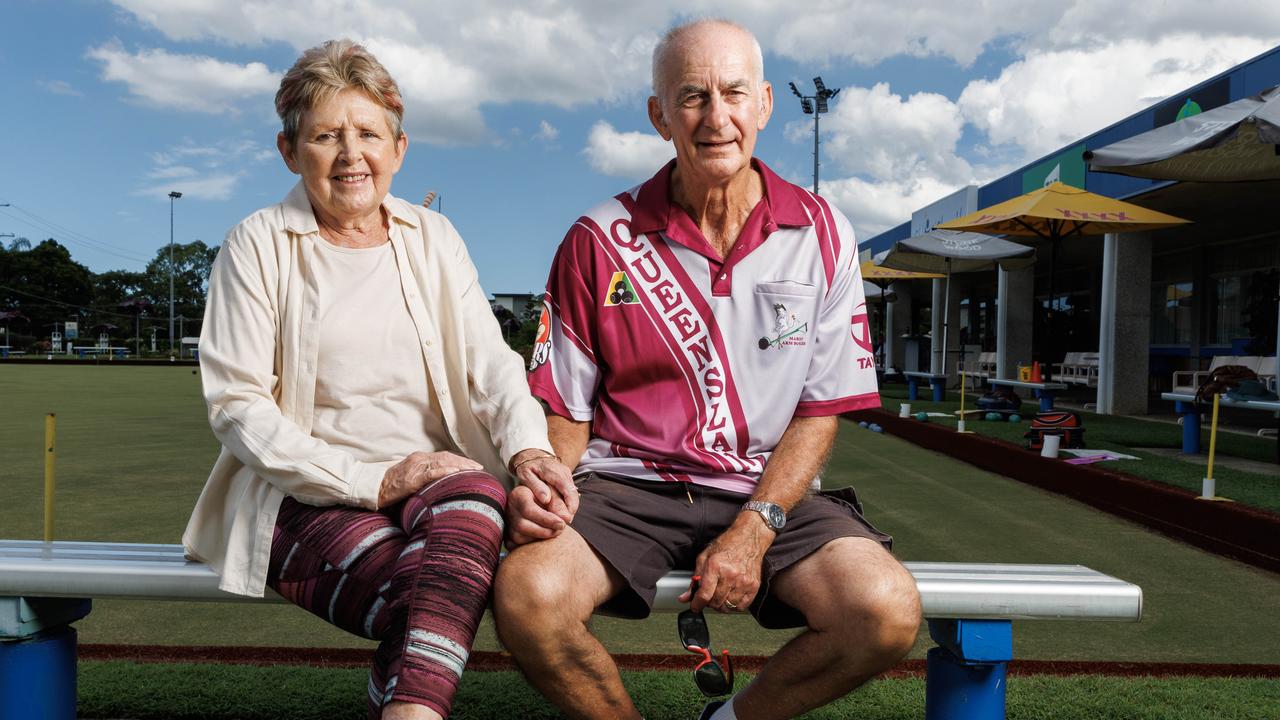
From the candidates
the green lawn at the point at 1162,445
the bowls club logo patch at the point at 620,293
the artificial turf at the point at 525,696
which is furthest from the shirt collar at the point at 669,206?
the green lawn at the point at 1162,445

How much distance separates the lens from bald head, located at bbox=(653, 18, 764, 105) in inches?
86.8

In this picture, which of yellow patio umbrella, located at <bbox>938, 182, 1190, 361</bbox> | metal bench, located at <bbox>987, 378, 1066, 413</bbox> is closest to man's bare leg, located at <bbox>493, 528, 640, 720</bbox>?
yellow patio umbrella, located at <bbox>938, 182, 1190, 361</bbox>

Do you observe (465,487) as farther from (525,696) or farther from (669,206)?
(525,696)

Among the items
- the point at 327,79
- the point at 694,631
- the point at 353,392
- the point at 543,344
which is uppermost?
the point at 327,79

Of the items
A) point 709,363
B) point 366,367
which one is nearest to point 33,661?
point 366,367

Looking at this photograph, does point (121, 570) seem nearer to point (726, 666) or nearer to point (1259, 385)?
point (726, 666)

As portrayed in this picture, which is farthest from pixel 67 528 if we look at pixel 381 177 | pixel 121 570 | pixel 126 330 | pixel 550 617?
pixel 126 330

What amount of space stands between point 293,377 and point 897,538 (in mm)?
3920

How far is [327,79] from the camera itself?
6.68 feet

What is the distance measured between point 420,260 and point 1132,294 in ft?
41.8

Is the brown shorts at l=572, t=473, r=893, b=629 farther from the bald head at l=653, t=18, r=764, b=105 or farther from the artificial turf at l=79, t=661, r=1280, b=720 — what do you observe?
the bald head at l=653, t=18, r=764, b=105

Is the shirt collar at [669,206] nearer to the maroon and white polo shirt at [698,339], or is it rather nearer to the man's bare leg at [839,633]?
the maroon and white polo shirt at [698,339]

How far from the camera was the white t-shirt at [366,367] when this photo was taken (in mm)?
2066

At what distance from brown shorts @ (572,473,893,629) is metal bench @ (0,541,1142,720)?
0.07 metres
